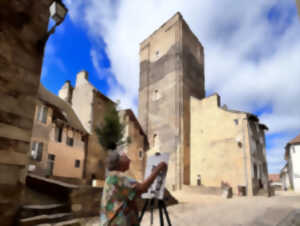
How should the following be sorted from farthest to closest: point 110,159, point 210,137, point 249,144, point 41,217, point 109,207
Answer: point 210,137, point 249,144, point 41,217, point 110,159, point 109,207

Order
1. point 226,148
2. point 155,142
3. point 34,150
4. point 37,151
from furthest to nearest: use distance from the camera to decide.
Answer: point 155,142
point 226,148
point 37,151
point 34,150

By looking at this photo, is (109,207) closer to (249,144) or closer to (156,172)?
(156,172)

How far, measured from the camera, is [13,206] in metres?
4.24

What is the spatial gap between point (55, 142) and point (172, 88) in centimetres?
1496

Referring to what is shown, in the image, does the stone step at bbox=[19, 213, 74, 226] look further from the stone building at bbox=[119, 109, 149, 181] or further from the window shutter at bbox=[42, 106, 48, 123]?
the stone building at bbox=[119, 109, 149, 181]

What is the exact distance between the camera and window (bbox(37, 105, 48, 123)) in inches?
596

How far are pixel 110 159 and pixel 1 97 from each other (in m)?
3.17

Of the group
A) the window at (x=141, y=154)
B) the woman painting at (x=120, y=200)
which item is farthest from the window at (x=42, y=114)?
the woman painting at (x=120, y=200)

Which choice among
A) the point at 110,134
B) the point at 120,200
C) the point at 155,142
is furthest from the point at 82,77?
the point at 120,200

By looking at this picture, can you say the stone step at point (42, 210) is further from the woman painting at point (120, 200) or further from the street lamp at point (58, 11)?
the street lamp at point (58, 11)

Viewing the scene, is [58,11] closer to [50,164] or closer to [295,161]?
[50,164]

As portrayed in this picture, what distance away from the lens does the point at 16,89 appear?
4.55 meters

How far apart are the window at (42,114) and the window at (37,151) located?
1692mm

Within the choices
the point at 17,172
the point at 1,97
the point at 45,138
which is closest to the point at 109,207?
the point at 17,172
